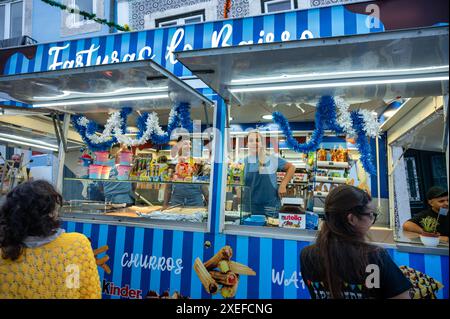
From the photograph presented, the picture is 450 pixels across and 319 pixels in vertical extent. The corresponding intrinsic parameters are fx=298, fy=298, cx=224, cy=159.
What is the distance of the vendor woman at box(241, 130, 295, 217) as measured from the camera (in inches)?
152

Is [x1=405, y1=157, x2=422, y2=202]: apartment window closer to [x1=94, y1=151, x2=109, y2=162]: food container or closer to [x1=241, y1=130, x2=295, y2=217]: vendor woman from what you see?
[x1=241, y1=130, x2=295, y2=217]: vendor woman

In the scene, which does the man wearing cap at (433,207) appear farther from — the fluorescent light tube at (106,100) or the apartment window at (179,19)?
the apartment window at (179,19)

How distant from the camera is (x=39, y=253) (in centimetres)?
146

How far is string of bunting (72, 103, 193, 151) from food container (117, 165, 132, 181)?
1.11 ft

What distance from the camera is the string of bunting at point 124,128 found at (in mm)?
3629

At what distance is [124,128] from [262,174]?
1.96 meters

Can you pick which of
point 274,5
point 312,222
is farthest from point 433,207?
point 274,5

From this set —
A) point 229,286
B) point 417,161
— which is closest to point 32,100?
point 229,286

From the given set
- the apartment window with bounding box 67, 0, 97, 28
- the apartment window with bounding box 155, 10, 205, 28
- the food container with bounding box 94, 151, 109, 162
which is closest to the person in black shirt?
the food container with bounding box 94, 151, 109, 162

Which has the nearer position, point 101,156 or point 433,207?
point 433,207

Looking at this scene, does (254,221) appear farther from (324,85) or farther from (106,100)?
(106,100)

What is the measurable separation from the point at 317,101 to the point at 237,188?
4.48 feet

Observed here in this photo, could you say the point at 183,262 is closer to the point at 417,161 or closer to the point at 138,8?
the point at 417,161

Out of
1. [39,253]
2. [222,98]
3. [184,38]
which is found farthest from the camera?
[184,38]
